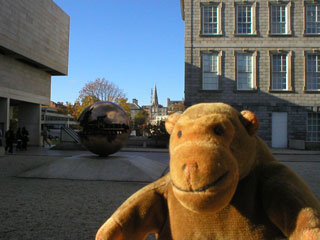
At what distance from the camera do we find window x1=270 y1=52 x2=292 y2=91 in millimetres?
24859

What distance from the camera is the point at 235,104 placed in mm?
24859

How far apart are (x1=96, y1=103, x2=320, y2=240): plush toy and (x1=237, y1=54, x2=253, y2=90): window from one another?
23.9m

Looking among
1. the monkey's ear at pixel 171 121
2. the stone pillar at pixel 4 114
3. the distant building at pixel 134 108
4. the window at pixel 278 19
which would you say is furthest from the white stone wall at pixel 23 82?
the distant building at pixel 134 108

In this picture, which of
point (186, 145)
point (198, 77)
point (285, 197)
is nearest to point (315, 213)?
point (285, 197)

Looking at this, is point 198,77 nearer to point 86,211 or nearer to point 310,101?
point 310,101

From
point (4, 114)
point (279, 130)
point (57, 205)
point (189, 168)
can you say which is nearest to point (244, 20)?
point (279, 130)

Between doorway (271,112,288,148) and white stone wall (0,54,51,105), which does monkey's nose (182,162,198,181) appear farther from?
white stone wall (0,54,51,105)

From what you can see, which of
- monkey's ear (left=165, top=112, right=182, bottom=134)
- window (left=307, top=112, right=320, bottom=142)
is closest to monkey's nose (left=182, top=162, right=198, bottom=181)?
monkey's ear (left=165, top=112, right=182, bottom=134)

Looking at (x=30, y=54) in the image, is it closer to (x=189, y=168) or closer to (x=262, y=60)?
(x=262, y=60)

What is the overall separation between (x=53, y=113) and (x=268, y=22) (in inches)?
2686

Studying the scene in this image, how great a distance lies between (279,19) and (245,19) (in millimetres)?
2843

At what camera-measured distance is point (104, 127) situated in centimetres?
913

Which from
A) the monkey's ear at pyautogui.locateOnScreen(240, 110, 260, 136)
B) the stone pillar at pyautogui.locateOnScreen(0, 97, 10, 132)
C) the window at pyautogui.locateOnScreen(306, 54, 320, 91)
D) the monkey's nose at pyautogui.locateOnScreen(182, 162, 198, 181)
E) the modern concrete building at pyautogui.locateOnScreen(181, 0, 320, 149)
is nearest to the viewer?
the monkey's nose at pyautogui.locateOnScreen(182, 162, 198, 181)

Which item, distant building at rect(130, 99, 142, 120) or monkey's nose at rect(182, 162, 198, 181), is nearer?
monkey's nose at rect(182, 162, 198, 181)
